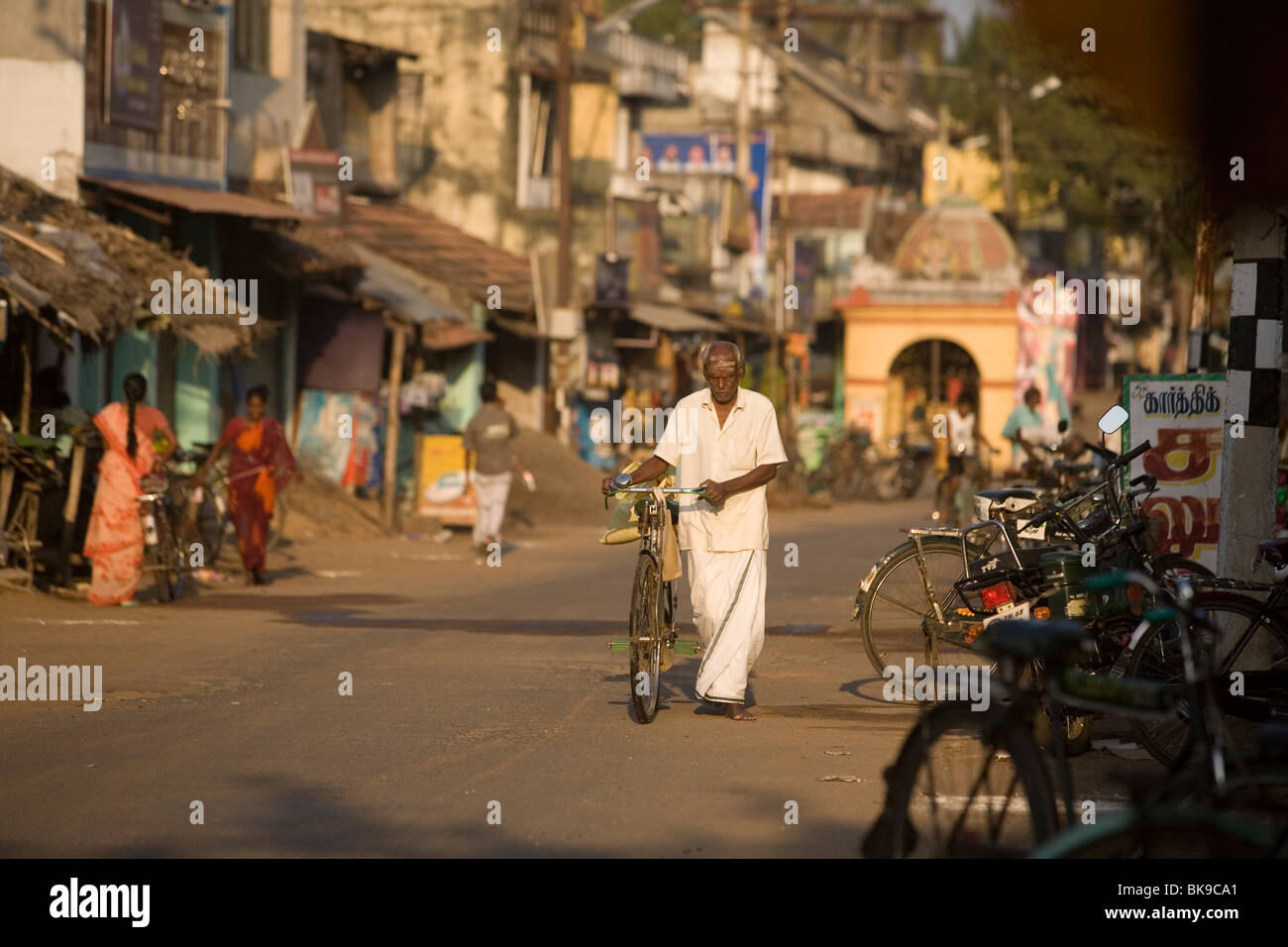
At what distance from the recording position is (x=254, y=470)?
16.7 metres

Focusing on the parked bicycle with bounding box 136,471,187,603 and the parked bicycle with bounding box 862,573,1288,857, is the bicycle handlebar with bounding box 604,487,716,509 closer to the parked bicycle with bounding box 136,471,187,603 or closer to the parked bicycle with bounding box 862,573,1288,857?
the parked bicycle with bounding box 862,573,1288,857

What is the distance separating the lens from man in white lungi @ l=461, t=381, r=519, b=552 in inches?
819

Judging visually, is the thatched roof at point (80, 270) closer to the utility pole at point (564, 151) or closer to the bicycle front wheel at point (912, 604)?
the bicycle front wheel at point (912, 604)

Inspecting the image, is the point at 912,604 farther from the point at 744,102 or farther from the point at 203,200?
the point at 744,102

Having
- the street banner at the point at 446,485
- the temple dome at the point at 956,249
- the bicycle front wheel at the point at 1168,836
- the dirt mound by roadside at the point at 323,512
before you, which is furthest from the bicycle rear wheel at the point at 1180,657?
the temple dome at the point at 956,249

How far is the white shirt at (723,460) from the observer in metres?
9.96

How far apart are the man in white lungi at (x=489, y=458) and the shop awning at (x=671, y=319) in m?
15.5

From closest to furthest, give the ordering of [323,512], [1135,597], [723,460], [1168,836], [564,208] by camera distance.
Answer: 1. [1168,836]
2. [723,460]
3. [1135,597]
4. [323,512]
5. [564,208]

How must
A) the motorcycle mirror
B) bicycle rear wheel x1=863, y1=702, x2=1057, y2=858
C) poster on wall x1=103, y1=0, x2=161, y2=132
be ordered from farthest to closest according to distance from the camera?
poster on wall x1=103, y1=0, x2=161, y2=132 → the motorcycle mirror → bicycle rear wheel x1=863, y1=702, x2=1057, y2=858

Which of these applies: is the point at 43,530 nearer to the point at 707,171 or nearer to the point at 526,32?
the point at 526,32

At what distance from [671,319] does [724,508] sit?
2788 centimetres

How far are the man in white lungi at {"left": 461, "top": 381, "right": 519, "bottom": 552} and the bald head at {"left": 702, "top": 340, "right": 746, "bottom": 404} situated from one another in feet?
35.6

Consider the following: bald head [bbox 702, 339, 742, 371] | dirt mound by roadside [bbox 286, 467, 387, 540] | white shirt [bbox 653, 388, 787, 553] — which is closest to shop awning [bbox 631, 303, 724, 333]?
dirt mound by roadside [bbox 286, 467, 387, 540]

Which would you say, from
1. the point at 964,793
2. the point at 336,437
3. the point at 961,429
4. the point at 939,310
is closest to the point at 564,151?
the point at 336,437
